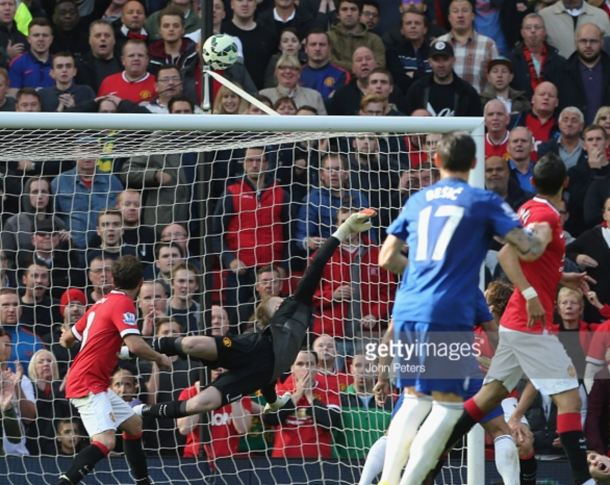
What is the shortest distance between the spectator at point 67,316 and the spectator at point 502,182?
353cm

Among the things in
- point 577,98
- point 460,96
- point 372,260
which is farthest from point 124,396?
point 577,98

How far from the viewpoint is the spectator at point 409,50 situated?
40.4ft

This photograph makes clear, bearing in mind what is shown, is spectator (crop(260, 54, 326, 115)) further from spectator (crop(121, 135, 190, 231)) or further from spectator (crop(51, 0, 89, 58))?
spectator (crop(51, 0, 89, 58))

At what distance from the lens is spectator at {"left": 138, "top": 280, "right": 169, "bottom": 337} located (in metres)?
9.91

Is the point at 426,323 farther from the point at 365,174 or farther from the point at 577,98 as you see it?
the point at 577,98

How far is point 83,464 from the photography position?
8.43 meters

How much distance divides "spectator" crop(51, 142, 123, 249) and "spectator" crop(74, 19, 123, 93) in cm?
145

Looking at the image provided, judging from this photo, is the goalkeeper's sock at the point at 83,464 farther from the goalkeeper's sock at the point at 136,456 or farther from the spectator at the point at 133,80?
the spectator at the point at 133,80

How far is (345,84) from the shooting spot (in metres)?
11.8

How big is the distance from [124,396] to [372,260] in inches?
85.5

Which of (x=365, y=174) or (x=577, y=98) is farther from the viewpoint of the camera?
(x=577, y=98)

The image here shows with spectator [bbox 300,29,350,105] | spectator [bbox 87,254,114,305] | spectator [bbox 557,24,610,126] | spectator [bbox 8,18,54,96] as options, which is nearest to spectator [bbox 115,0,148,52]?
spectator [bbox 8,18,54,96]

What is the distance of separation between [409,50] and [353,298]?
11.8 feet

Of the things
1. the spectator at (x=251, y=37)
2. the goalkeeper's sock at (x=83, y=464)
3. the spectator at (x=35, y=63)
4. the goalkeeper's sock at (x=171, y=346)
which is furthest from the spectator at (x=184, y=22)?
the goalkeeper's sock at (x=83, y=464)
